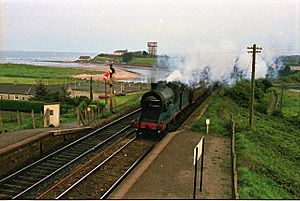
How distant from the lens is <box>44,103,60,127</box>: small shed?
1086 cm

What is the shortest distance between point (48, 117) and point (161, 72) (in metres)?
4.19

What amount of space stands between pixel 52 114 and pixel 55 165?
3898 millimetres

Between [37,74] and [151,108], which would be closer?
[151,108]

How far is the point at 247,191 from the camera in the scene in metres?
5.55

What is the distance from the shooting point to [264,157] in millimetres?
8680

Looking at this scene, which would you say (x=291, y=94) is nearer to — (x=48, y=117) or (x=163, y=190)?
(x=48, y=117)

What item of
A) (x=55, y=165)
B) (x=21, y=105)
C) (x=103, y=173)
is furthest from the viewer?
(x=21, y=105)

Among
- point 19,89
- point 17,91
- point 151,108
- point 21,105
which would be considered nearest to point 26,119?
point 21,105

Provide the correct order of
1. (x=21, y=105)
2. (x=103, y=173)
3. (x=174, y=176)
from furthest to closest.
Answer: (x=21, y=105), (x=103, y=173), (x=174, y=176)

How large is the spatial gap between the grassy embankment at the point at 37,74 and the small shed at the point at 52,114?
1012 cm

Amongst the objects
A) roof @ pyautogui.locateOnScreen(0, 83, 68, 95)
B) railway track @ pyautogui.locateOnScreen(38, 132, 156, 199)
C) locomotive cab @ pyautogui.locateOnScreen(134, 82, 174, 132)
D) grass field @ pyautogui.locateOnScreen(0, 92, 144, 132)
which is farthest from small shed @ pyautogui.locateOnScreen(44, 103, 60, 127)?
roof @ pyautogui.locateOnScreen(0, 83, 68, 95)

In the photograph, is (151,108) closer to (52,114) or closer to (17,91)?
(52,114)

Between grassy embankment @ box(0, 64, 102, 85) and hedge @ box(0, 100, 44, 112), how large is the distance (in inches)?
142

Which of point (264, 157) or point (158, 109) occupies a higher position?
point (158, 109)
